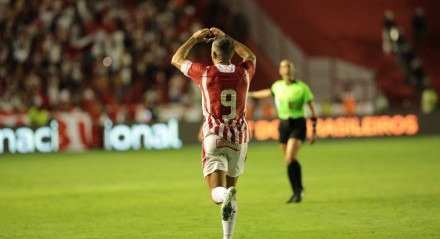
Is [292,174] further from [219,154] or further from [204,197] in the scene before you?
[219,154]

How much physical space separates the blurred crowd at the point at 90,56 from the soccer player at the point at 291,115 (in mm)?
13193

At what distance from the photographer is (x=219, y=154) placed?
29.8 ft

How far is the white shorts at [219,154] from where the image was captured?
29.5ft

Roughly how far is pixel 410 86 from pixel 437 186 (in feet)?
57.7

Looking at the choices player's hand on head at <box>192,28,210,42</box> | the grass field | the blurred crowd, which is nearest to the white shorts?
player's hand on head at <box>192,28,210,42</box>

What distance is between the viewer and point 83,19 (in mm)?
28922

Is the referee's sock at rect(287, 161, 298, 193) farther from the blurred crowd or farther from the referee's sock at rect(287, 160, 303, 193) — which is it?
the blurred crowd

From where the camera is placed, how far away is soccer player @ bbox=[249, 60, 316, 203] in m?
13.9

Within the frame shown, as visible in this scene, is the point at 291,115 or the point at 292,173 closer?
the point at 292,173

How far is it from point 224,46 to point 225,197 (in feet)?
4.76

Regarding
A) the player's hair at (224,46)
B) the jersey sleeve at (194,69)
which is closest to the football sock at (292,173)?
the jersey sleeve at (194,69)

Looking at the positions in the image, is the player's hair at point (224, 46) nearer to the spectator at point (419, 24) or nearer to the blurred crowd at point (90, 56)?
the blurred crowd at point (90, 56)

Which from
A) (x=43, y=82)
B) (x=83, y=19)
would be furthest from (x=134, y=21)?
(x=43, y=82)

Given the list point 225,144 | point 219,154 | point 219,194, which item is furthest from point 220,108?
point 219,194
